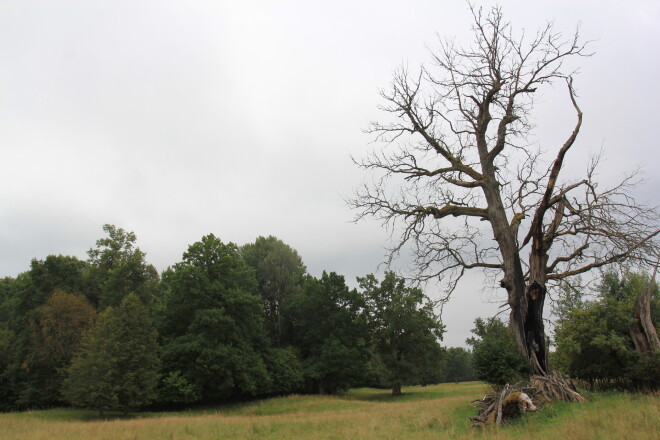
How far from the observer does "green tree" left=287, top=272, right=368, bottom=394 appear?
142 ft

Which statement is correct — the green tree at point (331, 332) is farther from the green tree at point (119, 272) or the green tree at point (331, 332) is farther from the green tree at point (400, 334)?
the green tree at point (119, 272)

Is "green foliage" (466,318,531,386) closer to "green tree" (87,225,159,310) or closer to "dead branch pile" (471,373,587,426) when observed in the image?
"dead branch pile" (471,373,587,426)

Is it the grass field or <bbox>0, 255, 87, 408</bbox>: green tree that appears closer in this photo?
the grass field

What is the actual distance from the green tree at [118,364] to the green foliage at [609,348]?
84.1ft

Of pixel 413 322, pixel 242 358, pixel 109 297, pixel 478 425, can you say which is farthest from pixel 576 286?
pixel 109 297

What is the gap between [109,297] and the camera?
1495 inches

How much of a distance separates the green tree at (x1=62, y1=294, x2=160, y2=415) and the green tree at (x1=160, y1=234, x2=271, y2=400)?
4.12 metres

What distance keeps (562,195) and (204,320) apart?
27.8m

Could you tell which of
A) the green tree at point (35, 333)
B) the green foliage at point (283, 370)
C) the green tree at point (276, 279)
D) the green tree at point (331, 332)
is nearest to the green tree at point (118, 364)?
the green tree at point (35, 333)

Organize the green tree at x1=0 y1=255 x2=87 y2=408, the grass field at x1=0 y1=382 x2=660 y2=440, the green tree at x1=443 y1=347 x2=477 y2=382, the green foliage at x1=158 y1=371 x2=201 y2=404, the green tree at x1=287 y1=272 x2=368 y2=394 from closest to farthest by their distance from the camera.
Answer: the grass field at x1=0 y1=382 x2=660 y2=440 → the green foliage at x1=158 y1=371 x2=201 y2=404 → the green tree at x1=0 y1=255 x2=87 y2=408 → the green tree at x1=287 y1=272 x2=368 y2=394 → the green tree at x1=443 y1=347 x2=477 y2=382

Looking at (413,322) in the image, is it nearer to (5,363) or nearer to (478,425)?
(478,425)

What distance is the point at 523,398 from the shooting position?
12047mm

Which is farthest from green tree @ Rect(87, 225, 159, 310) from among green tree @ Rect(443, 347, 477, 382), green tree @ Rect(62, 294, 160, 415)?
green tree @ Rect(443, 347, 477, 382)

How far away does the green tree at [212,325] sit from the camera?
33438 millimetres
